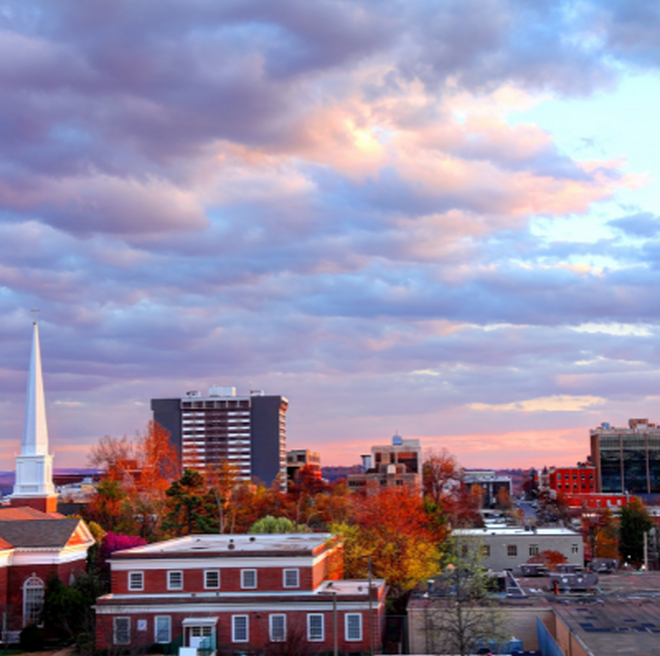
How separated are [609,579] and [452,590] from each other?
24.5 meters

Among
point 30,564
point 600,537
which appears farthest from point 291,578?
point 600,537

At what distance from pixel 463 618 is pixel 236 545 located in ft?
66.0

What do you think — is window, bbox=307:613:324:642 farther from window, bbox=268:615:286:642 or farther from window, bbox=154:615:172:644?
window, bbox=154:615:172:644

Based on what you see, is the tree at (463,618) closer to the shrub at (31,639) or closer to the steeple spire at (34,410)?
the shrub at (31,639)

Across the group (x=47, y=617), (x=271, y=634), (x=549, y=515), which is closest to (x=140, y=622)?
(x=271, y=634)

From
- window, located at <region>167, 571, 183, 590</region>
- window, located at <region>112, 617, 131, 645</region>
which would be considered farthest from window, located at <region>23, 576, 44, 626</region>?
window, located at <region>167, 571, 183, 590</region>

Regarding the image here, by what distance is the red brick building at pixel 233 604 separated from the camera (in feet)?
173

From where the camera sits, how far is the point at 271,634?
5334 centimetres

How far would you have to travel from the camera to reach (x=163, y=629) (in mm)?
54312

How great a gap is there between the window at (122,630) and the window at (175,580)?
3226mm

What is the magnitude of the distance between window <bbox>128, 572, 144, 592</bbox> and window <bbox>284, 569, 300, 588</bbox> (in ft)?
30.7

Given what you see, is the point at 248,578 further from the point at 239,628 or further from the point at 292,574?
the point at 239,628

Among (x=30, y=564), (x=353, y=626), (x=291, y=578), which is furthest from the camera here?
(x=30, y=564)

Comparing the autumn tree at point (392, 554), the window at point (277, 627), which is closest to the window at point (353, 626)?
the window at point (277, 627)
